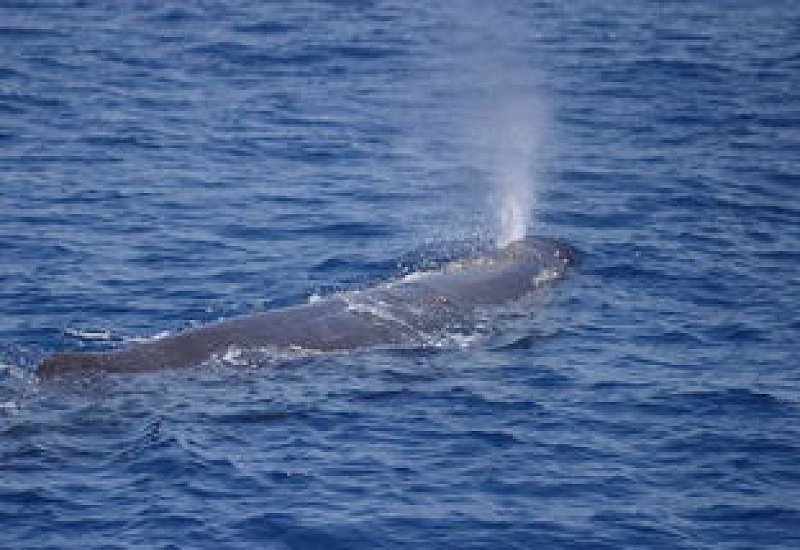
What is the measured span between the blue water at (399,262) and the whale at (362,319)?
415mm

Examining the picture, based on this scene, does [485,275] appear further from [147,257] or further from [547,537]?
[547,537]

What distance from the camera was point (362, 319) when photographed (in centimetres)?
2130

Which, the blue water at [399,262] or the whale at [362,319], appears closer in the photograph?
the blue water at [399,262]

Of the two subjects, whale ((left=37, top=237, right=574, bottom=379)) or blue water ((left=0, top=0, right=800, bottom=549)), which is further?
whale ((left=37, top=237, right=574, bottom=379))

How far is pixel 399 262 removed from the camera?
85.3 feet

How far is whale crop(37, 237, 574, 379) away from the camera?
19.1m

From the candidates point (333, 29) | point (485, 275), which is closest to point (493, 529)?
point (485, 275)

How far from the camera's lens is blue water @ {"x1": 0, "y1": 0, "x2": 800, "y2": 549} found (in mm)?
16234

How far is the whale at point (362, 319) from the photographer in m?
19.1

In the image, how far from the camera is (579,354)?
21391 mm

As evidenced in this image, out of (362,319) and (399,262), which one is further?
(399,262)

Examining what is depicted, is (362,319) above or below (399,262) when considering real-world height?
above

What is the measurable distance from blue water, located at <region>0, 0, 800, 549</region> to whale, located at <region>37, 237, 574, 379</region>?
0.41 meters

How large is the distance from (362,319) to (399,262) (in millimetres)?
4804
